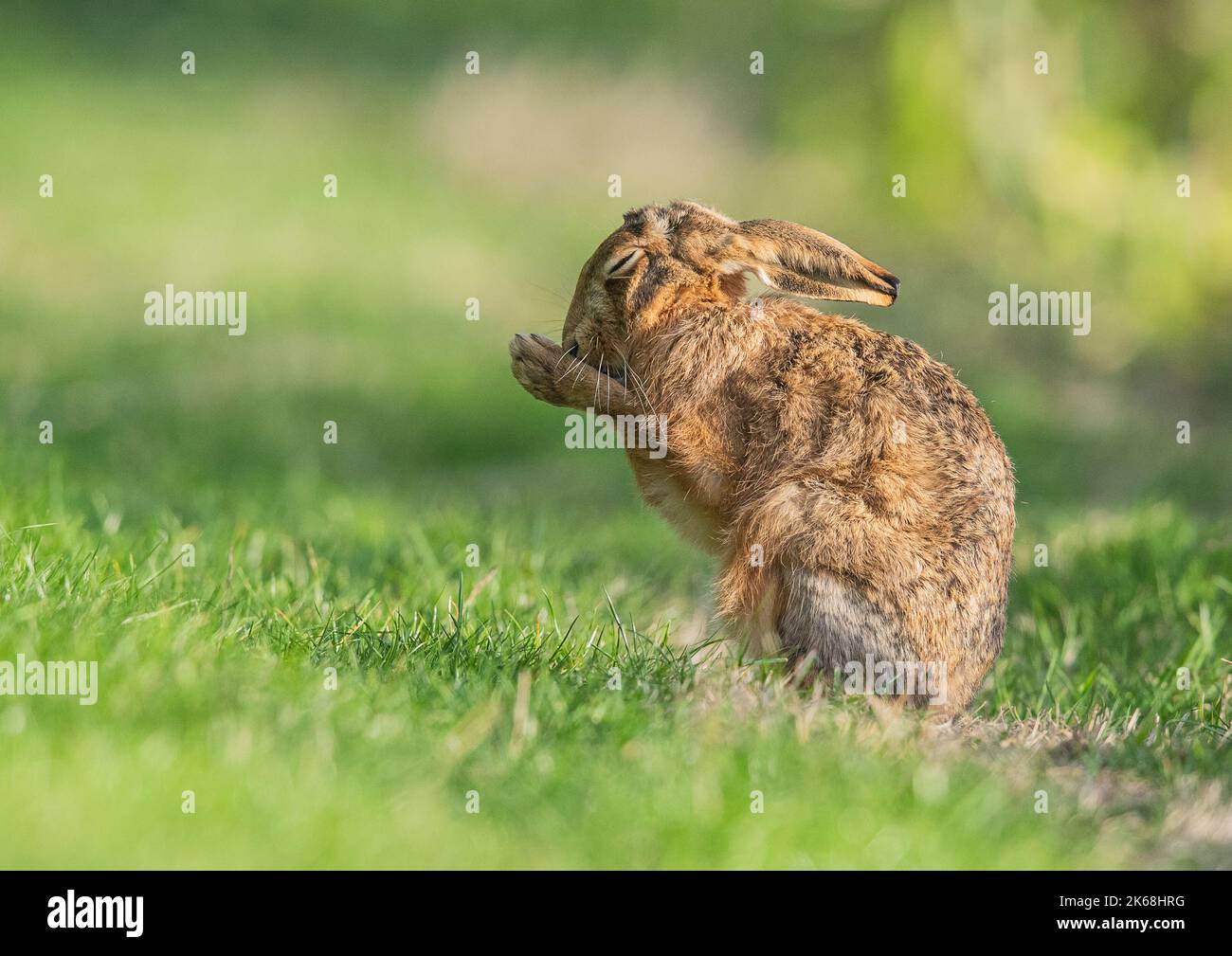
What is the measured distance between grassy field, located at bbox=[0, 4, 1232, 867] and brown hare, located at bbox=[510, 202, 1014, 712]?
35 centimetres

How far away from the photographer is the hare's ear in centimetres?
557

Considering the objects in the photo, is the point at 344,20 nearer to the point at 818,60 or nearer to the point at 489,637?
the point at 818,60

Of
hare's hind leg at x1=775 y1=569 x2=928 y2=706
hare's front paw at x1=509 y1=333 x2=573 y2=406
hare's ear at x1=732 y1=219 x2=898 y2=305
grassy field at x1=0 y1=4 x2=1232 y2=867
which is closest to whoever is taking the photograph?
grassy field at x1=0 y1=4 x2=1232 y2=867

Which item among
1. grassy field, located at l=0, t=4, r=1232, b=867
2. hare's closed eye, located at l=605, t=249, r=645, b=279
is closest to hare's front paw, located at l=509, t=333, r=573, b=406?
hare's closed eye, located at l=605, t=249, r=645, b=279

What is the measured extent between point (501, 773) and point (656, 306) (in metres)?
2.27

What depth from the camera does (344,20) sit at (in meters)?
23.1

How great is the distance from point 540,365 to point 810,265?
1048 millimetres

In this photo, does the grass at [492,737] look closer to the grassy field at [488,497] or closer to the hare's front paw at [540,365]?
the grassy field at [488,497]

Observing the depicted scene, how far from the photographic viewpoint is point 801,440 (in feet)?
17.9

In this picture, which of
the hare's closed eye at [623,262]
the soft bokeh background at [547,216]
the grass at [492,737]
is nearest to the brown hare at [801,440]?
the hare's closed eye at [623,262]

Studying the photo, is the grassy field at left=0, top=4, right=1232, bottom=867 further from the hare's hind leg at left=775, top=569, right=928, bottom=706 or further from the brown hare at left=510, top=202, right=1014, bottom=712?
the brown hare at left=510, top=202, right=1014, bottom=712

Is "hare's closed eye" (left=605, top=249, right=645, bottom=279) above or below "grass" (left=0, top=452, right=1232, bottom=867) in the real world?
above

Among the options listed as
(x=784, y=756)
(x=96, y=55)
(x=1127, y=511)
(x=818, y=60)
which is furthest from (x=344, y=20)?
(x=784, y=756)

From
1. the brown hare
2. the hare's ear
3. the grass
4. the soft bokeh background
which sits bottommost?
the grass
